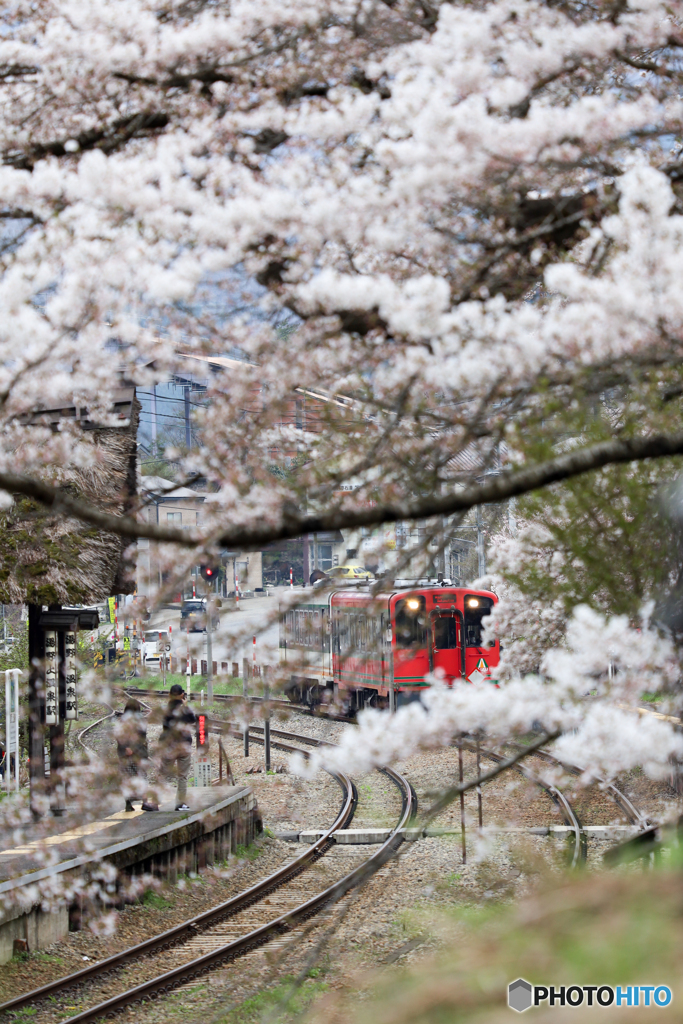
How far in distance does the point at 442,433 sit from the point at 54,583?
4566mm

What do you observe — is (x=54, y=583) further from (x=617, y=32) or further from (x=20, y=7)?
(x=617, y=32)

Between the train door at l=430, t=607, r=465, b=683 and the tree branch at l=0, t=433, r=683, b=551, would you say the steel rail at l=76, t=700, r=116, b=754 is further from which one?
the tree branch at l=0, t=433, r=683, b=551

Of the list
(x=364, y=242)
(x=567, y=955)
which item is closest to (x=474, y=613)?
(x=364, y=242)

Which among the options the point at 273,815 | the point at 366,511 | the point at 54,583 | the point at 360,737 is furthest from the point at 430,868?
the point at 366,511

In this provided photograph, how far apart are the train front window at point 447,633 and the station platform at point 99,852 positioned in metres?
5.23

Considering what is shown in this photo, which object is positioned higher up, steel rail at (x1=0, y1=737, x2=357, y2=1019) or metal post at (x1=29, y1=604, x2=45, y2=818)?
metal post at (x1=29, y1=604, x2=45, y2=818)

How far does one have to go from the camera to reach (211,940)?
23.6 feet

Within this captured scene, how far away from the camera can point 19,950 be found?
6789mm

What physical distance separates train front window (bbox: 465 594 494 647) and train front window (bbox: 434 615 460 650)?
0.18 metres

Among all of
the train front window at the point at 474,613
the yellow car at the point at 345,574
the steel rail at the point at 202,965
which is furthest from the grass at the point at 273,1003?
the train front window at the point at 474,613

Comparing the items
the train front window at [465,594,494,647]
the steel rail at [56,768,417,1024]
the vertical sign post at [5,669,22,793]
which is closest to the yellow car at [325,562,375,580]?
the steel rail at [56,768,417,1024]

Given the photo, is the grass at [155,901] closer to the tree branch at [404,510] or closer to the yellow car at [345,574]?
the yellow car at [345,574]

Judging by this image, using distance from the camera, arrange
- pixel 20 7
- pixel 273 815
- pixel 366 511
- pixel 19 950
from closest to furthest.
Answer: pixel 366 511
pixel 20 7
pixel 19 950
pixel 273 815

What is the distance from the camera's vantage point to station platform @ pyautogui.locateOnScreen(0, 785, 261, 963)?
6746 mm
